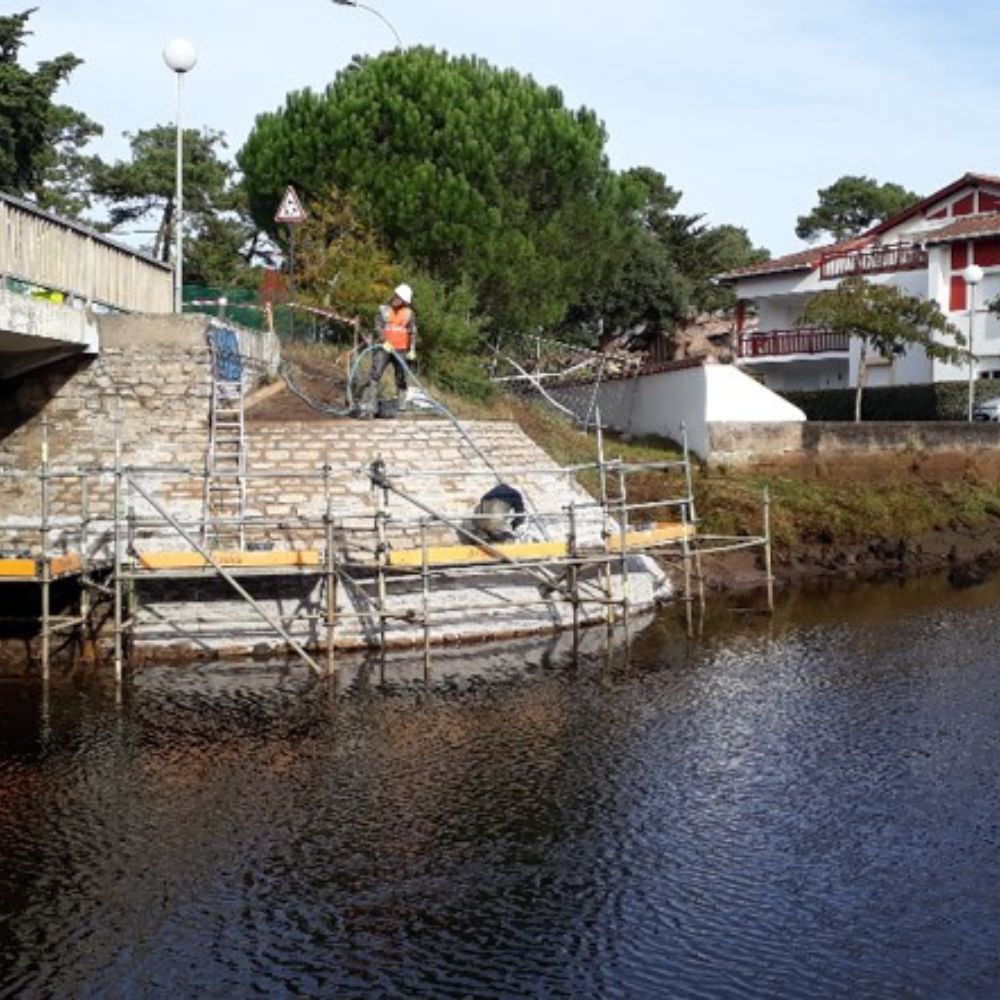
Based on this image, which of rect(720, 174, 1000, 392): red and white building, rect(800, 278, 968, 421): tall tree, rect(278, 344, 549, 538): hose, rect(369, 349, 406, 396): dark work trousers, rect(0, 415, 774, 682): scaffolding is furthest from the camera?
rect(720, 174, 1000, 392): red and white building

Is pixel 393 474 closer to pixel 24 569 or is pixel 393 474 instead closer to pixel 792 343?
pixel 24 569

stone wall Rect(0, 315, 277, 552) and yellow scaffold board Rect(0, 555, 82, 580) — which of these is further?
stone wall Rect(0, 315, 277, 552)

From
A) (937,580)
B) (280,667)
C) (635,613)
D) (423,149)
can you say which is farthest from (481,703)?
(423,149)

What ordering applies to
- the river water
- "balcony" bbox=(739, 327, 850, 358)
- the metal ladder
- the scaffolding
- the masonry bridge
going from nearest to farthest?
1. the river water
2. the masonry bridge
3. the scaffolding
4. the metal ladder
5. "balcony" bbox=(739, 327, 850, 358)

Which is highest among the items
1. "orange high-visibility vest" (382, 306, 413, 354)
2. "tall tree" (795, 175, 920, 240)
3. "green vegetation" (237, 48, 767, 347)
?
"tall tree" (795, 175, 920, 240)

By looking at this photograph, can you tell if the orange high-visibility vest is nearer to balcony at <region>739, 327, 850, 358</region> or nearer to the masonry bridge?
the masonry bridge

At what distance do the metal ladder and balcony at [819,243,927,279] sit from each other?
2796cm

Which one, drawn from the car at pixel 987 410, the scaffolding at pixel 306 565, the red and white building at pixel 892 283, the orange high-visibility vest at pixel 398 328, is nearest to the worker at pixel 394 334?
the orange high-visibility vest at pixel 398 328

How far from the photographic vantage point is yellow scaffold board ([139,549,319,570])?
61.0 ft

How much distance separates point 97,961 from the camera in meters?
10.1

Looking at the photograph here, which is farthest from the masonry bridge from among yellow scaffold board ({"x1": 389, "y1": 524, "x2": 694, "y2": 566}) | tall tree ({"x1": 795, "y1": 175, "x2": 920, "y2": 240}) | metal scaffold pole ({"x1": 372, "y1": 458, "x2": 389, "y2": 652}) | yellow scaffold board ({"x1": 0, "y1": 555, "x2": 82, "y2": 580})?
tall tree ({"x1": 795, "y1": 175, "x2": 920, "y2": 240})

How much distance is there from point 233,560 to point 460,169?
14.5 meters

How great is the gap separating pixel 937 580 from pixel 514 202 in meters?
11.8

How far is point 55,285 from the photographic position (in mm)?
19266
